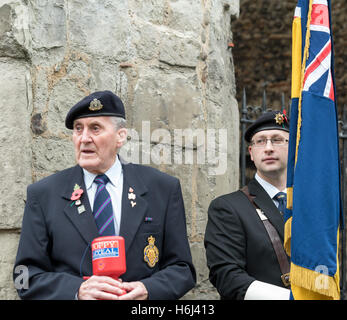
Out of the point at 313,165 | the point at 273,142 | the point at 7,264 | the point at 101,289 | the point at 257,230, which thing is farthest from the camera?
the point at 273,142

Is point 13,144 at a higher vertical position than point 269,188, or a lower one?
higher

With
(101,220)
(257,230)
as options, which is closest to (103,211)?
(101,220)

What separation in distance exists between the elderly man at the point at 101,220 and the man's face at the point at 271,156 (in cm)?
61

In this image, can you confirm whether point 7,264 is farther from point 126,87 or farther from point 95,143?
point 126,87

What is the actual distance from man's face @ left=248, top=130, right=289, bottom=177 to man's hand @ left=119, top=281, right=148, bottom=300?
3.53ft

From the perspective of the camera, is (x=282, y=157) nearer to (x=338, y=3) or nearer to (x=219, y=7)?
(x=219, y=7)

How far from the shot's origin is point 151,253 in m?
2.49

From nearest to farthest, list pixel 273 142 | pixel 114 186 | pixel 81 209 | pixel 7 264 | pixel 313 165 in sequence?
pixel 313 165 → pixel 81 209 → pixel 114 186 → pixel 7 264 → pixel 273 142

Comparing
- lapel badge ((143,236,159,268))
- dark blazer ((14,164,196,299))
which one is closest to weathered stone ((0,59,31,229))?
dark blazer ((14,164,196,299))

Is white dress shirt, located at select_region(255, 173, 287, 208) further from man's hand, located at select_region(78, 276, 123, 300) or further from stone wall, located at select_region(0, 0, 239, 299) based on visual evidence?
man's hand, located at select_region(78, 276, 123, 300)

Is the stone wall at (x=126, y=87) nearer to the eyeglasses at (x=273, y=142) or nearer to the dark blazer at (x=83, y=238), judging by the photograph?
the dark blazer at (x=83, y=238)

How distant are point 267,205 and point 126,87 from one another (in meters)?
1.08

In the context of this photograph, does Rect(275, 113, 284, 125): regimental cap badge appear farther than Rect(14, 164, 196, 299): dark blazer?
Yes

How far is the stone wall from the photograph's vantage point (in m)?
2.77
